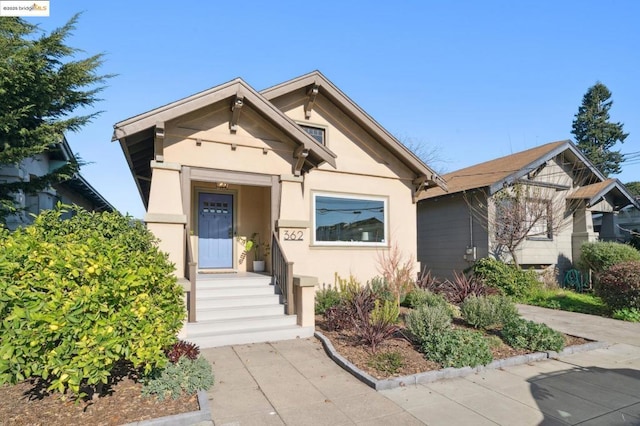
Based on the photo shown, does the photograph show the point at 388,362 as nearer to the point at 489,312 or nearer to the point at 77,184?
the point at 489,312

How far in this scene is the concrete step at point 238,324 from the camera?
636 centimetres

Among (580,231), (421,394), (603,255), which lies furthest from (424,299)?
(580,231)

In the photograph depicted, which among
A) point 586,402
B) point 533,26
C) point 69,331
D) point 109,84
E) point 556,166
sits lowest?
point 586,402

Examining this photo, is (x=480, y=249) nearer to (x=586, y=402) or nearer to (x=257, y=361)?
(x=586, y=402)

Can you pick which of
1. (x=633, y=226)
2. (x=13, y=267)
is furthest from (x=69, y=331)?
(x=633, y=226)

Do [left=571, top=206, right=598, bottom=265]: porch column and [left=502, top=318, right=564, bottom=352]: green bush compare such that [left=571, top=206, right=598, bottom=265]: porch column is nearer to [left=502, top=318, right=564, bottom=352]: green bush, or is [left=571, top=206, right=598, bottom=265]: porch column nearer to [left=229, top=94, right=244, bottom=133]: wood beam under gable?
[left=502, top=318, right=564, bottom=352]: green bush

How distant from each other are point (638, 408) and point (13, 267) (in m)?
6.63

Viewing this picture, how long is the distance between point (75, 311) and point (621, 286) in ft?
36.0

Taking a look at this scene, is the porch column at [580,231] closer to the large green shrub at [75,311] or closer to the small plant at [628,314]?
the small plant at [628,314]

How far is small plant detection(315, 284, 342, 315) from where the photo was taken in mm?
8523

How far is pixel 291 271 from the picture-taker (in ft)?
23.7

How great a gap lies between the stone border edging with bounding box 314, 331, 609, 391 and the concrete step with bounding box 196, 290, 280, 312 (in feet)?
4.76

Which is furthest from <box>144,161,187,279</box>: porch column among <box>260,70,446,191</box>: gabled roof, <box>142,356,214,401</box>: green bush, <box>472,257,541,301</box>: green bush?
<box>472,257,541,301</box>: green bush

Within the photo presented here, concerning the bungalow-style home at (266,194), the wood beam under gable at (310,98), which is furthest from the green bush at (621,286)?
the wood beam under gable at (310,98)
